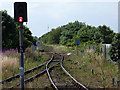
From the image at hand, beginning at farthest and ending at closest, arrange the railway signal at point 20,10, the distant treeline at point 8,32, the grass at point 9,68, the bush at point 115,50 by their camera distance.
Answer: the distant treeline at point 8,32 < the bush at point 115,50 < the grass at point 9,68 < the railway signal at point 20,10

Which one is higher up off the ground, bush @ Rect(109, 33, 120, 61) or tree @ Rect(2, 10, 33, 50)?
tree @ Rect(2, 10, 33, 50)

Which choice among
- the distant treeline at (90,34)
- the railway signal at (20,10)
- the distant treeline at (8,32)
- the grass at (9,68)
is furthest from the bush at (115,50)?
the distant treeline at (90,34)

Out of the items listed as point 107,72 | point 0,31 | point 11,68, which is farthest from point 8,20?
point 107,72

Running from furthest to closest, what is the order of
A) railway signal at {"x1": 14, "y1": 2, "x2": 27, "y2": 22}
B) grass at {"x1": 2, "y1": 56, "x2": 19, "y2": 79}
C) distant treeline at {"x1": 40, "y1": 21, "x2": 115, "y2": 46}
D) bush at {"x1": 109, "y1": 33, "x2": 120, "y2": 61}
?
distant treeline at {"x1": 40, "y1": 21, "x2": 115, "y2": 46}
bush at {"x1": 109, "y1": 33, "x2": 120, "y2": 61}
grass at {"x1": 2, "y1": 56, "x2": 19, "y2": 79}
railway signal at {"x1": 14, "y1": 2, "x2": 27, "y2": 22}

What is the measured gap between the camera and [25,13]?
21.3ft

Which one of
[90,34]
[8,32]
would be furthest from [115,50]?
[90,34]

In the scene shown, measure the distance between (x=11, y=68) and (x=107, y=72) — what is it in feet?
18.7

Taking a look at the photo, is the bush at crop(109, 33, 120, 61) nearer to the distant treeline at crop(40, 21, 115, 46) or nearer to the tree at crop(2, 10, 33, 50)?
the tree at crop(2, 10, 33, 50)


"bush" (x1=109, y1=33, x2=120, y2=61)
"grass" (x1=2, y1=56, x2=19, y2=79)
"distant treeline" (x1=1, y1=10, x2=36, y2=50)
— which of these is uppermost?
"distant treeline" (x1=1, y1=10, x2=36, y2=50)

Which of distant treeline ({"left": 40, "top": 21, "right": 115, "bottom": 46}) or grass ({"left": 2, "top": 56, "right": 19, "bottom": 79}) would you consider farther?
distant treeline ({"left": 40, "top": 21, "right": 115, "bottom": 46})

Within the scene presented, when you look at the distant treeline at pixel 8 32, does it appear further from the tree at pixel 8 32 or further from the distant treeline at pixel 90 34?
the distant treeline at pixel 90 34

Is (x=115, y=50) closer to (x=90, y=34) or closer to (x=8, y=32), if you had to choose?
(x=8, y=32)

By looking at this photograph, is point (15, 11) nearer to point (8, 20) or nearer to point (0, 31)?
point (0, 31)

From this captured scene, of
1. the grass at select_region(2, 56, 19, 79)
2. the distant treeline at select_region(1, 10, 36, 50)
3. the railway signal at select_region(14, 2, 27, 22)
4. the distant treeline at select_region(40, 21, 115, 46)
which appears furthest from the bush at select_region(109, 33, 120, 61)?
the distant treeline at select_region(40, 21, 115, 46)
